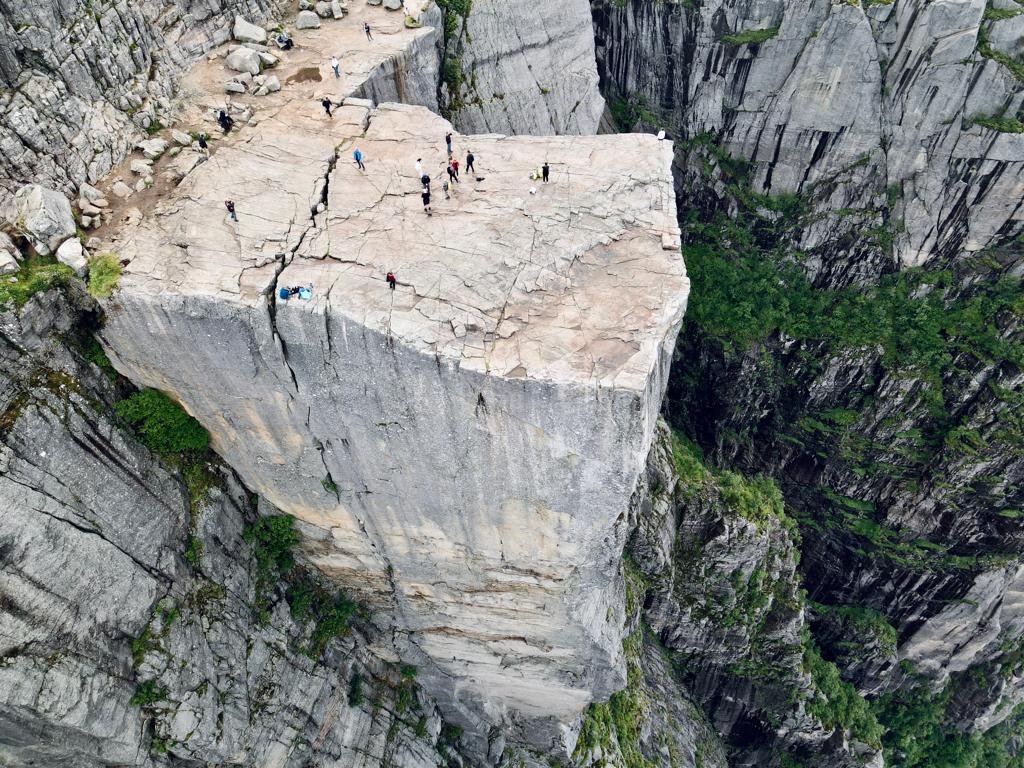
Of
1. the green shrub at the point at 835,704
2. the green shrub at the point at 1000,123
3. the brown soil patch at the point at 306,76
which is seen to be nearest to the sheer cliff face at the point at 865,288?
the green shrub at the point at 1000,123

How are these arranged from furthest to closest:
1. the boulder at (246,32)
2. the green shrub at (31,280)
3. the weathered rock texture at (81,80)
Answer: the boulder at (246,32)
the weathered rock texture at (81,80)
the green shrub at (31,280)

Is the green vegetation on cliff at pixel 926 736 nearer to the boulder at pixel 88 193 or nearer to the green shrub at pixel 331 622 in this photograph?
the green shrub at pixel 331 622

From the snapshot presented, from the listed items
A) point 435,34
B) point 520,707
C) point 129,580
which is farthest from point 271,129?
point 520,707

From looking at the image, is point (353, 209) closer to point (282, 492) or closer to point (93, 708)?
point (282, 492)

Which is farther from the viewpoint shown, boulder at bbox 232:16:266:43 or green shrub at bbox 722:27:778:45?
green shrub at bbox 722:27:778:45

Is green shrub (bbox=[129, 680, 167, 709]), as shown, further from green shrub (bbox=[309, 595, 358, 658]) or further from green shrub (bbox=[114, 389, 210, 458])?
green shrub (bbox=[114, 389, 210, 458])

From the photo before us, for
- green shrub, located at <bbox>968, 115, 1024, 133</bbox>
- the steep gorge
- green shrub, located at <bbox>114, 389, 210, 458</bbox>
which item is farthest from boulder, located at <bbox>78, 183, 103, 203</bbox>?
green shrub, located at <bbox>968, 115, 1024, 133</bbox>
